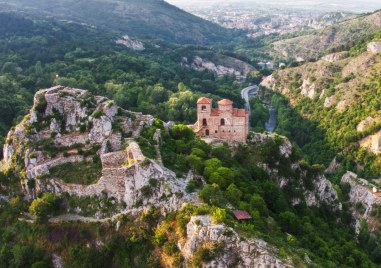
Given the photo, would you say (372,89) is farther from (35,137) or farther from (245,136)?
(35,137)

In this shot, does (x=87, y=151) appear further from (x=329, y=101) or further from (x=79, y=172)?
(x=329, y=101)

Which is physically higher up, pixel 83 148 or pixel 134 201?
pixel 83 148

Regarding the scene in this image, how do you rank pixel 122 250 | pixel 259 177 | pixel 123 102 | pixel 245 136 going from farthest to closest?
pixel 123 102 → pixel 245 136 → pixel 259 177 → pixel 122 250

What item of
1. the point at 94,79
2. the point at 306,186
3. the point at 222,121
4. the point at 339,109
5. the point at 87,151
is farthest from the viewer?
the point at 94,79

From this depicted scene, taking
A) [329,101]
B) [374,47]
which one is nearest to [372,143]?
[329,101]

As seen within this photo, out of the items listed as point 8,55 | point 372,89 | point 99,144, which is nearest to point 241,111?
point 99,144

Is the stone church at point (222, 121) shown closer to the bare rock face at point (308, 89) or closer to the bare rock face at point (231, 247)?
the bare rock face at point (231, 247)
